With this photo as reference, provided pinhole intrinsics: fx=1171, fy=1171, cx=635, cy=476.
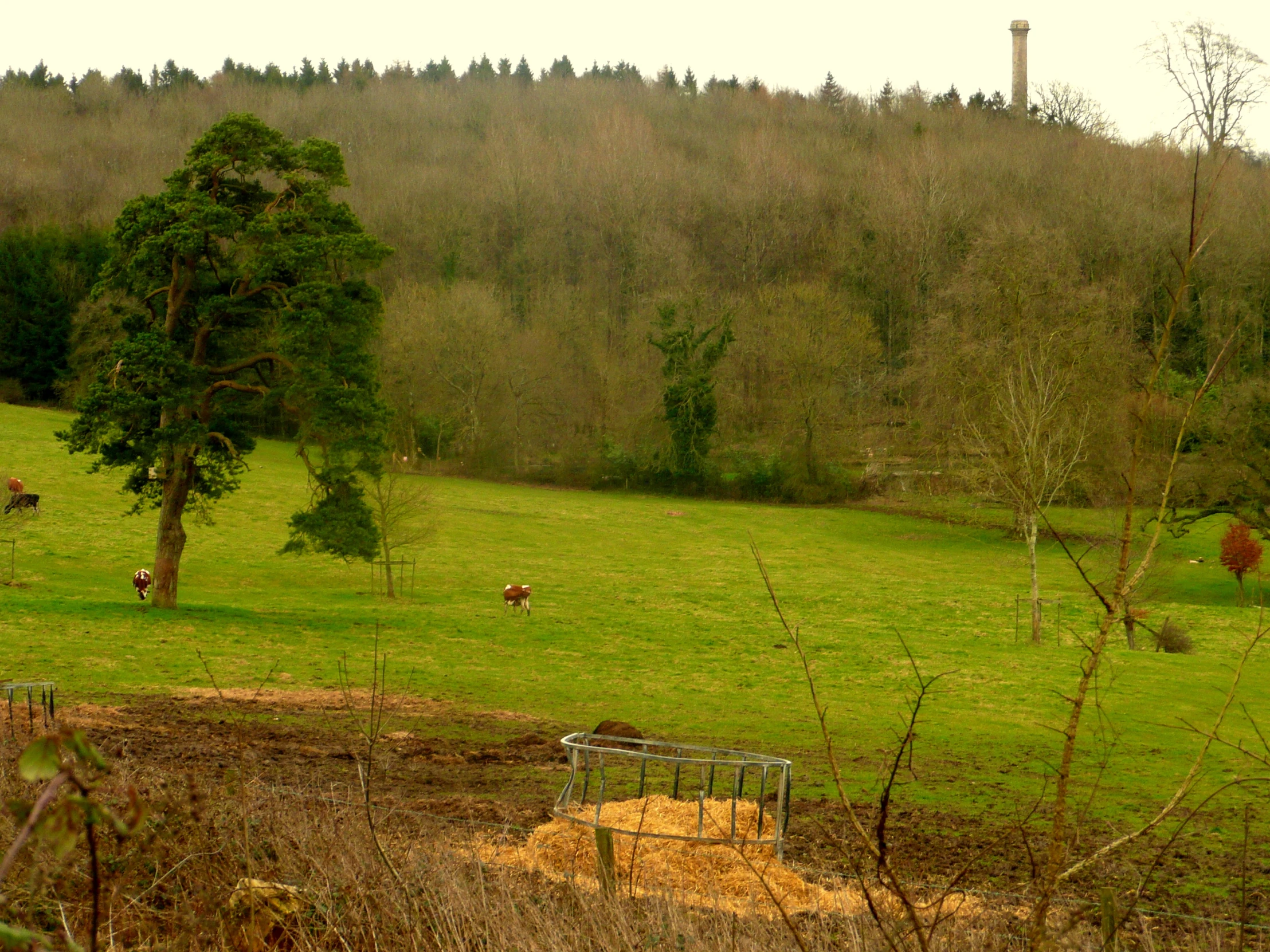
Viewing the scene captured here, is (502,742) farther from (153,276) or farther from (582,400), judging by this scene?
(582,400)

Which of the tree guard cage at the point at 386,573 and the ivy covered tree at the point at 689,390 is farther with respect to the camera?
the ivy covered tree at the point at 689,390

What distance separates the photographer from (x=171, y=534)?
89.6 feet

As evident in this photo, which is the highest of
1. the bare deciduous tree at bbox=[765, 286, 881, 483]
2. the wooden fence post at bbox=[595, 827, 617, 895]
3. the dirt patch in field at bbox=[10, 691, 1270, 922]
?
the bare deciduous tree at bbox=[765, 286, 881, 483]

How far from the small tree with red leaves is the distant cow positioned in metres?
26.9

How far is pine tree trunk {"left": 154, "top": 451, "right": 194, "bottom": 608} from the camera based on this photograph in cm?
2700

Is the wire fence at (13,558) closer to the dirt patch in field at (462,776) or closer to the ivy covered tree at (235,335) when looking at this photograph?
the ivy covered tree at (235,335)

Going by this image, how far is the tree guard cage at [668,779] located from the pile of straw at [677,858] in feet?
0.33

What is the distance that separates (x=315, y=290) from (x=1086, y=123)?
65707 mm

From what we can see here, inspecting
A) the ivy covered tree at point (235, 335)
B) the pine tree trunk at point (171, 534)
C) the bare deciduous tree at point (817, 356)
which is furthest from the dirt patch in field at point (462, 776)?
the bare deciduous tree at point (817, 356)

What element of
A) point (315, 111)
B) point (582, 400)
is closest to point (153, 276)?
point (582, 400)

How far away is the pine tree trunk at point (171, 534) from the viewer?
27000 millimetres

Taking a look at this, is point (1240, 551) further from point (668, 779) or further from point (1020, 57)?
point (1020, 57)

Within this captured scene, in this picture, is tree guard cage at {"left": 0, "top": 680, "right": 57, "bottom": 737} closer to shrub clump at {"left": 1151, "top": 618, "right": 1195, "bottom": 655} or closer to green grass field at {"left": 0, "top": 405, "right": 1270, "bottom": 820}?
green grass field at {"left": 0, "top": 405, "right": 1270, "bottom": 820}

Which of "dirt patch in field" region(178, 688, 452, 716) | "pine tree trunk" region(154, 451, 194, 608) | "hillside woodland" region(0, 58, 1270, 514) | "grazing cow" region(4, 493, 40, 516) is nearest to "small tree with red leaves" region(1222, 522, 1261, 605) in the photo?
"hillside woodland" region(0, 58, 1270, 514)
